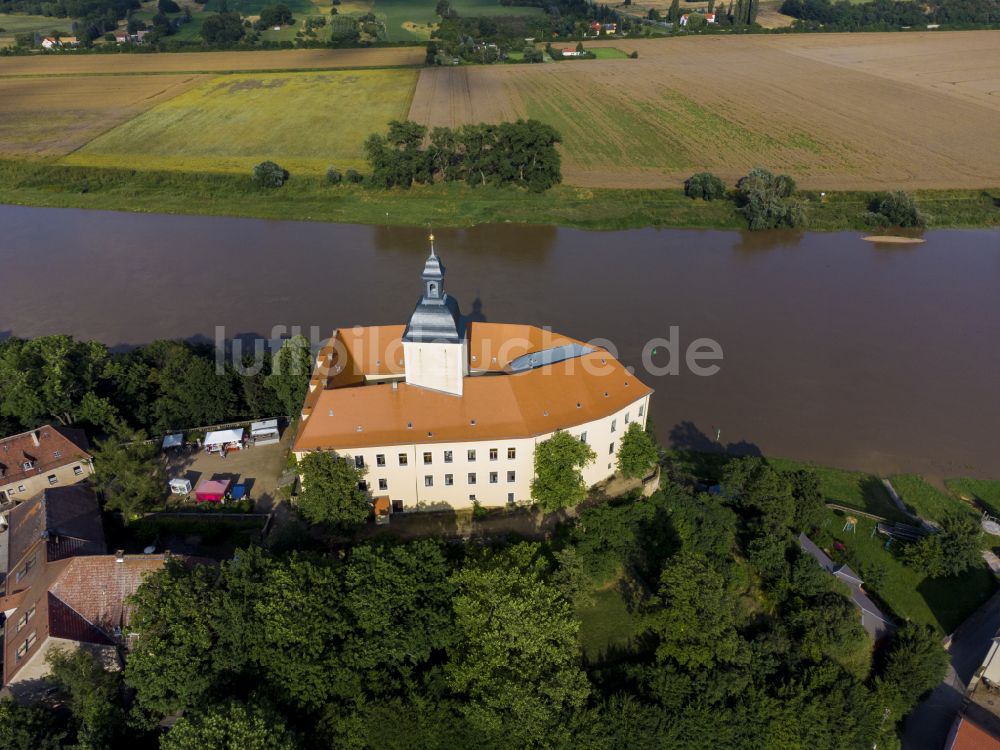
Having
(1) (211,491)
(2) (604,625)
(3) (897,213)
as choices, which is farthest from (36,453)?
(3) (897,213)

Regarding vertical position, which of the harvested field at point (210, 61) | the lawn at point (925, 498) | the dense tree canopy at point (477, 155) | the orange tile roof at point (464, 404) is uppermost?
the harvested field at point (210, 61)

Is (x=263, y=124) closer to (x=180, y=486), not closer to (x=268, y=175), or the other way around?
(x=268, y=175)

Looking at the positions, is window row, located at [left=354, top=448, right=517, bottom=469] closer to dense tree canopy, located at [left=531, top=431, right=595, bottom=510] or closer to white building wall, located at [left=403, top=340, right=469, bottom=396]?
dense tree canopy, located at [left=531, top=431, right=595, bottom=510]

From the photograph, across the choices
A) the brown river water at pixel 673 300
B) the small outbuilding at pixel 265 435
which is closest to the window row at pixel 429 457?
the small outbuilding at pixel 265 435

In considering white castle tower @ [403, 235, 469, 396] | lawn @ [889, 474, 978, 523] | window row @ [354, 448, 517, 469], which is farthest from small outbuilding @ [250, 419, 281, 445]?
lawn @ [889, 474, 978, 523]

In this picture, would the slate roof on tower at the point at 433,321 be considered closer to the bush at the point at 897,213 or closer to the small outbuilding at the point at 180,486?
the small outbuilding at the point at 180,486

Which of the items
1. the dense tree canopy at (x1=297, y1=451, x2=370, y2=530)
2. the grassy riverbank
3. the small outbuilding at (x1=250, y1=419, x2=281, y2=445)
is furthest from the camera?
the grassy riverbank
